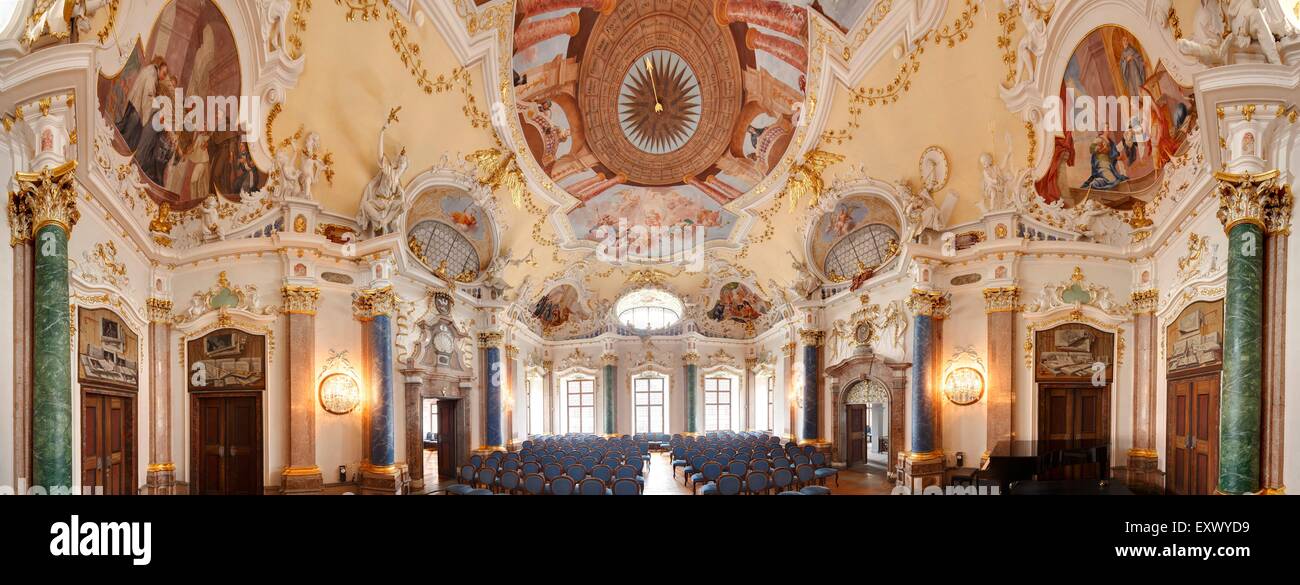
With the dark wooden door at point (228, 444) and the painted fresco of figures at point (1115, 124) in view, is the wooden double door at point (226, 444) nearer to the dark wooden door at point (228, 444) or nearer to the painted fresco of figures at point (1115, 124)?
the dark wooden door at point (228, 444)

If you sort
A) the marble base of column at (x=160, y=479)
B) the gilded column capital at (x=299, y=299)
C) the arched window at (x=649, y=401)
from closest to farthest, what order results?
1. the marble base of column at (x=160, y=479)
2. the gilded column capital at (x=299, y=299)
3. the arched window at (x=649, y=401)

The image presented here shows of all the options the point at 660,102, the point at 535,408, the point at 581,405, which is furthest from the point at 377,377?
the point at 581,405

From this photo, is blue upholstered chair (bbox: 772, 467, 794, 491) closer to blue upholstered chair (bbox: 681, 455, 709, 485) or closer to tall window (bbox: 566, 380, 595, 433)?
blue upholstered chair (bbox: 681, 455, 709, 485)

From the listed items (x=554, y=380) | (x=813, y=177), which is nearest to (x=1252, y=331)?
(x=813, y=177)

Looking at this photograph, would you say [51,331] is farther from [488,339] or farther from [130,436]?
[488,339]

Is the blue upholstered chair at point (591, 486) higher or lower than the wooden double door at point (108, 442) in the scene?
lower

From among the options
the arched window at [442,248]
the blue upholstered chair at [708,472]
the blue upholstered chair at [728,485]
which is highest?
the arched window at [442,248]

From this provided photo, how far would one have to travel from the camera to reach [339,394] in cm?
1271

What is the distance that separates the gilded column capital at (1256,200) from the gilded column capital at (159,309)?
12978 millimetres

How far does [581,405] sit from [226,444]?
58.3 ft

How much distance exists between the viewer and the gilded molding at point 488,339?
19234mm

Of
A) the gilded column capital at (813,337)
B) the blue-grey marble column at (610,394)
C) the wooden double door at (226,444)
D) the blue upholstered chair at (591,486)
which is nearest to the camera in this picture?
the wooden double door at (226,444)

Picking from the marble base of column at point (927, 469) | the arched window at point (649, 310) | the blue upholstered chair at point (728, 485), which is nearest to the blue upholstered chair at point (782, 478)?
the blue upholstered chair at point (728, 485)
